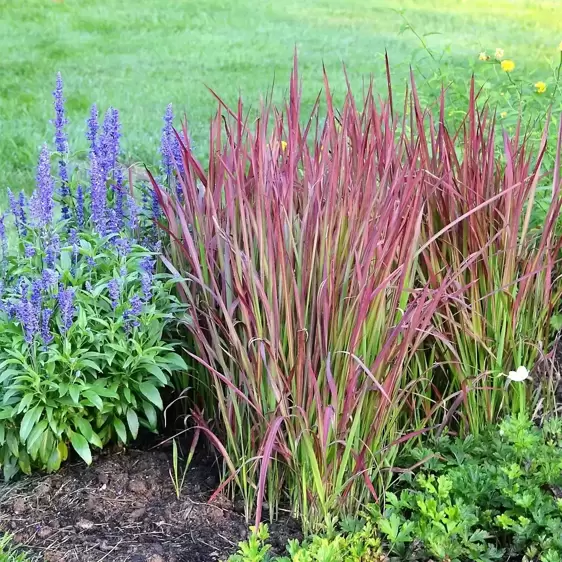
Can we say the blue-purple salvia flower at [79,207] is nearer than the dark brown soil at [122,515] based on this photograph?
No

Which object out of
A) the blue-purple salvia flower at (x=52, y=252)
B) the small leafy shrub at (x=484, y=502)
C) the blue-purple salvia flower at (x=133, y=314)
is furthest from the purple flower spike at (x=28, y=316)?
the small leafy shrub at (x=484, y=502)

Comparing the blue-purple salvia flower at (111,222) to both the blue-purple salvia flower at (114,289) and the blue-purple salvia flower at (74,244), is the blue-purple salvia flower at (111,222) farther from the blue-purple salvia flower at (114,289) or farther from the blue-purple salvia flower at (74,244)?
the blue-purple salvia flower at (114,289)

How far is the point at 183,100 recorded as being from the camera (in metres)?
6.65

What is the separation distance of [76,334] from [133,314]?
0.20 m

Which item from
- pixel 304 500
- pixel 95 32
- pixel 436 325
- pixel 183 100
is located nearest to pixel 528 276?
pixel 436 325

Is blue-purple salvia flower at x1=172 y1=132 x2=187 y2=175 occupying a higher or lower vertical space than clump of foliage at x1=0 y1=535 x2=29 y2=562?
higher

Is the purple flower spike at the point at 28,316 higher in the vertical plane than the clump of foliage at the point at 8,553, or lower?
higher

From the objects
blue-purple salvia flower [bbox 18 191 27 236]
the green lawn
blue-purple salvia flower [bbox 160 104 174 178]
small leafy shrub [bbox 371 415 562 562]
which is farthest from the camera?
the green lawn

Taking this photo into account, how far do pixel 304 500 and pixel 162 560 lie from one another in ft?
1.50

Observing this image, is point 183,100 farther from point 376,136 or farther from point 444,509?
point 444,509

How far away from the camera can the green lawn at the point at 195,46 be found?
6.43 metres

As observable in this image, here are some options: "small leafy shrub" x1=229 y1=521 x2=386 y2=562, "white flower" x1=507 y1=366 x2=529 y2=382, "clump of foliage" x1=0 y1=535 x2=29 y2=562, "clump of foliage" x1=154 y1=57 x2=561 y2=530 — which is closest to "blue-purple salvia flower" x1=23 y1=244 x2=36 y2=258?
"clump of foliage" x1=154 y1=57 x2=561 y2=530

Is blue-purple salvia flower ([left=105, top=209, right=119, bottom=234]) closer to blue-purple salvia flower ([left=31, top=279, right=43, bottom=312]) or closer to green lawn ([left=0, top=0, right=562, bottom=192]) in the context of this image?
blue-purple salvia flower ([left=31, top=279, right=43, bottom=312])

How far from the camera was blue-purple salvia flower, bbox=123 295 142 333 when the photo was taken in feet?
8.26
